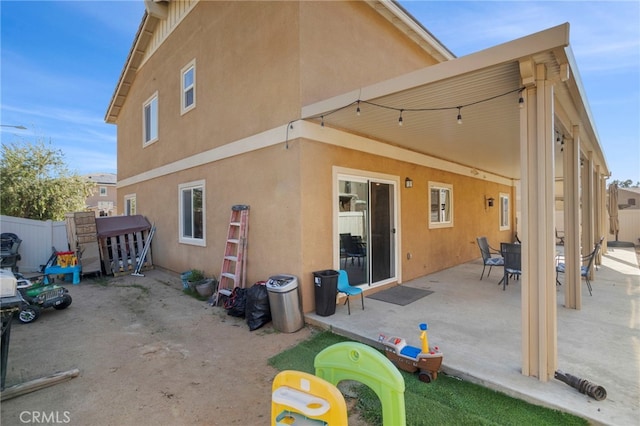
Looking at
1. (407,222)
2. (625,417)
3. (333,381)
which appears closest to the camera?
(333,381)

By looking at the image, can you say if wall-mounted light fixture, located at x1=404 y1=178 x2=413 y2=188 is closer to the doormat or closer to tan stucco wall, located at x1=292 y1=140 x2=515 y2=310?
tan stucco wall, located at x1=292 y1=140 x2=515 y2=310

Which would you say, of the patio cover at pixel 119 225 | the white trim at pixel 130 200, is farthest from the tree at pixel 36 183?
the patio cover at pixel 119 225

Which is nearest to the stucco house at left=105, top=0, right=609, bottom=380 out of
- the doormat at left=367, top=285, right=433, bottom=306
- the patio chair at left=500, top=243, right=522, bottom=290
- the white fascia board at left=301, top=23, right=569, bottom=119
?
the white fascia board at left=301, top=23, right=569, bottom=119

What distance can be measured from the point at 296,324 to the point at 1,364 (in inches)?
125

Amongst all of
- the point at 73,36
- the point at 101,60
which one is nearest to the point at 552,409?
the point at 73,36

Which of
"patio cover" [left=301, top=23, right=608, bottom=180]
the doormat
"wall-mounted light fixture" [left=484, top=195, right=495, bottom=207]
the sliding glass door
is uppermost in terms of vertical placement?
"patio cover" [left=301, top=23, right=608, bottom=180]

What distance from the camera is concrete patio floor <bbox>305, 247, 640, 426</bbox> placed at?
2.69 metres

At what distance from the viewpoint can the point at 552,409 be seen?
2.54 m

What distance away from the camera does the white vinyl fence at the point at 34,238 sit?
976 centimetres

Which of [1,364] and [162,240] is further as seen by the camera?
[162,240]

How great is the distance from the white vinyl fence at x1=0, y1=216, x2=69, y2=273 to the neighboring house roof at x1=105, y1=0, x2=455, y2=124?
5515mm

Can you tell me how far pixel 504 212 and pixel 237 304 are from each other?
12.1 metres

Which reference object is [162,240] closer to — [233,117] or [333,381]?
[233,117]

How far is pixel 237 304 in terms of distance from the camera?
202 inches
